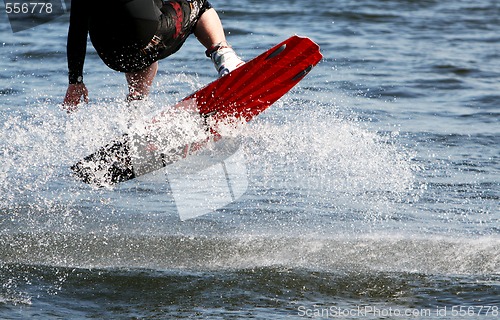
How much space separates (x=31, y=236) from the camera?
5.73 m

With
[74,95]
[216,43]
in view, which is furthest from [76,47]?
[216,43]

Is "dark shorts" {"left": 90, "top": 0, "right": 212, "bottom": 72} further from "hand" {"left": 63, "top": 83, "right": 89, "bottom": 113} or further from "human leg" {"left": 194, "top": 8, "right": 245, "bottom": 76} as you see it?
"hand" {"left": 63, "top": 83, "right": 89, "bottom": 113}

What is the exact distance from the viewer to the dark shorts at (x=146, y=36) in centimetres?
547

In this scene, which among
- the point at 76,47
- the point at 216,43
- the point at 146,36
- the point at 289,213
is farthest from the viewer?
the point at 289,213

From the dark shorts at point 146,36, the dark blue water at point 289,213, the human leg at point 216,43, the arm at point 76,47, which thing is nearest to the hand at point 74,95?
the arm at point 76,47

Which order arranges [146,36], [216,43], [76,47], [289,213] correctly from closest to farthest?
[76,47] → [146,36] → [216,43] → [289,213]

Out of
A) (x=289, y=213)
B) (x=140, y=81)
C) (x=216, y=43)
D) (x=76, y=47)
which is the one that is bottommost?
(x=289, y=213)

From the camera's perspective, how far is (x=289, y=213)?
6.33 m

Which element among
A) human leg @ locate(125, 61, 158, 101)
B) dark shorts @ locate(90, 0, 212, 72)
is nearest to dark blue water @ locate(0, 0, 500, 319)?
human leg @ locate(125, 61, 158, 101)

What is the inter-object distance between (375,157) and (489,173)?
0.94 meters

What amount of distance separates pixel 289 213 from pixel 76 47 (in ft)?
6.40

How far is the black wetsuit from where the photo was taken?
5.36 metres

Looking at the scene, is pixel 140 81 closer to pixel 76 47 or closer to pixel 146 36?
pixel 146 36

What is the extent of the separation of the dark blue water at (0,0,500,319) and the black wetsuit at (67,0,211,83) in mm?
443
